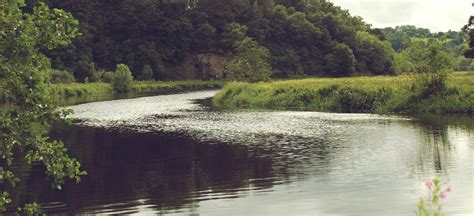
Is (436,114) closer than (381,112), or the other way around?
(436,114)

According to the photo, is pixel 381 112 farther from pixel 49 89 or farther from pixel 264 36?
pixel 264 36

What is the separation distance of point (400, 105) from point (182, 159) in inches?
1305

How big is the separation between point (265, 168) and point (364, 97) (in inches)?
1422

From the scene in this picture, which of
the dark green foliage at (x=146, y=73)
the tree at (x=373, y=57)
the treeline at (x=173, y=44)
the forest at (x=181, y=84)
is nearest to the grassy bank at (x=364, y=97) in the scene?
the forest at (x=181, y=84)

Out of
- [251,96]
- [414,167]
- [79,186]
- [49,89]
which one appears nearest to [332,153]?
[414,167]

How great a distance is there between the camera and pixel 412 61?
55219mm

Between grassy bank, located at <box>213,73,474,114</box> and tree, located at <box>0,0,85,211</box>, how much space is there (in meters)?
47.9

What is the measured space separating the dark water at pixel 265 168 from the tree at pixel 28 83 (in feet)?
25.1

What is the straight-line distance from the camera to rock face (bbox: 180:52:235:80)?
195000 mm

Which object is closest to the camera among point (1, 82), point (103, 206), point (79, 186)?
point (1, 82)

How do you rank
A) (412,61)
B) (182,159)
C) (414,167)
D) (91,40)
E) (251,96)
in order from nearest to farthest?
(414,167) < (182,159) < (412,61) < (251,96) < (91,40)

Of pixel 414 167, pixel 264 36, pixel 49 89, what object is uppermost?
pixel 264 36

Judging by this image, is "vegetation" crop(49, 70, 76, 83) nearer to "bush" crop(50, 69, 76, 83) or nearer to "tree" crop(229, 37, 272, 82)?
"bush" crop(50, 69, 76, 83)

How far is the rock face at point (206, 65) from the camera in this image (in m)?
195
